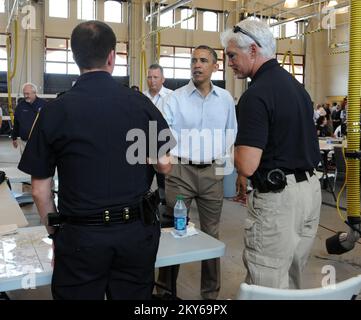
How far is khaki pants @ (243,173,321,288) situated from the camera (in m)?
1.72

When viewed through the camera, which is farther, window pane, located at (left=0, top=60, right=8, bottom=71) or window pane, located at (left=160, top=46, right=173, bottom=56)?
window pane, located at (left=160, top=46, right=173, bottom=56)

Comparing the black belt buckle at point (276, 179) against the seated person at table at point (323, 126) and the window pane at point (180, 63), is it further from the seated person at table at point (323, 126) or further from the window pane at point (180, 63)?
the window pane at point (180, 63)

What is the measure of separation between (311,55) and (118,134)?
19431mm

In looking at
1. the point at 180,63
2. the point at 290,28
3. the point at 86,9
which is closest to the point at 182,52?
the point at 180,63

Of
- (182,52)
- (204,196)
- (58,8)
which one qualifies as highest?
(58,8)

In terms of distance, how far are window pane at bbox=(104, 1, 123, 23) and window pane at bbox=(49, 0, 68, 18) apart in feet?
4.75

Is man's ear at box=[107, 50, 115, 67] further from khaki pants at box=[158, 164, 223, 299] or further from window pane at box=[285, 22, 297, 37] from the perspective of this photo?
window pane at box=[285, 22, 297, 37]

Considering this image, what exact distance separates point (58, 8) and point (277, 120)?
1549 cm

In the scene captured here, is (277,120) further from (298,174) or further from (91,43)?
(91,43)

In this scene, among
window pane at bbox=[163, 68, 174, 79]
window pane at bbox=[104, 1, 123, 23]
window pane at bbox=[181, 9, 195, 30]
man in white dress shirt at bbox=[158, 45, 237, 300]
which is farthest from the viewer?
window pane at bbox=[163, 68, 174, 79]

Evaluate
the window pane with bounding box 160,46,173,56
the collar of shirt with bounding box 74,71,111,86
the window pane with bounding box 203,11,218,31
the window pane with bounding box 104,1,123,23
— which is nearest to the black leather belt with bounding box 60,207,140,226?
the collar of shirt with bounding box 74,71,111,86

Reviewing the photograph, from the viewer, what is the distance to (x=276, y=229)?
171cm

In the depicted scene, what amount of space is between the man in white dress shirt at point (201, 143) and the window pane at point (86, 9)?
1417 centimetres
